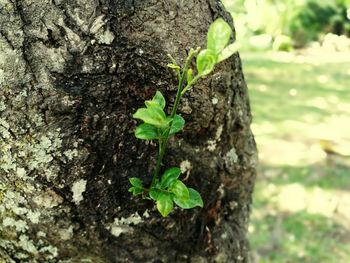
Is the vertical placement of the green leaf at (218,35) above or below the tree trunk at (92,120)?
above

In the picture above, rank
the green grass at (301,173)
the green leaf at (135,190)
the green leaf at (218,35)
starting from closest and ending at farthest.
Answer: the green leaf at (218,35), the green leaf at (135,190), the green grass at (301,173)

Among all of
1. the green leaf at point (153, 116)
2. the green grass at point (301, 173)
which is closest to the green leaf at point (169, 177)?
the green leaf at point (153, 116)

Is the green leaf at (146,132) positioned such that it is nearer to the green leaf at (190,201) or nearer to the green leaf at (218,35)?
the green leaf at (190,201)

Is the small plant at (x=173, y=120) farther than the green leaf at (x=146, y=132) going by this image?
No

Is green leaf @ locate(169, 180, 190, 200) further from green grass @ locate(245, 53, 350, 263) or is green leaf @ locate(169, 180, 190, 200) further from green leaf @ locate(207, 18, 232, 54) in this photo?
green grass @ locate(245, 53, 350, 263)

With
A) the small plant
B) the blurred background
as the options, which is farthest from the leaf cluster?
the blurred background
